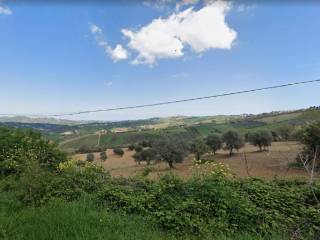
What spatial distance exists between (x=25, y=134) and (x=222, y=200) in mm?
9434

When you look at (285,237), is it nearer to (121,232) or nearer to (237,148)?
(121,232)

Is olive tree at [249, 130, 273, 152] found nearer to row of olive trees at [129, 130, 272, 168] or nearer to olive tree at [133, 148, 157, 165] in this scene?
row of olive trees at [129, 130, 272, 168]

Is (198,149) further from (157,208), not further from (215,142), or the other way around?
(157,208)

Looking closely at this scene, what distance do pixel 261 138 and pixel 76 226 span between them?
106 feet

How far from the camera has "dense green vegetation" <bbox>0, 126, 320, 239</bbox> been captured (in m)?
4.66

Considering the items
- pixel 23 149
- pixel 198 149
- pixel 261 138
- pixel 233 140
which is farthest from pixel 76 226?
pixel 233 140

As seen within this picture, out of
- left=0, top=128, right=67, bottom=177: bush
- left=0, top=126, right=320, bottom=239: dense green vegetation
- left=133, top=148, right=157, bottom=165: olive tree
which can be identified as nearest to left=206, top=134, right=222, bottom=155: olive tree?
left=133, top=148, right=157, bottom=165: olive tree

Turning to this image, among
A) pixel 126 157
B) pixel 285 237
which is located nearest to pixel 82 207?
pixel 285 237

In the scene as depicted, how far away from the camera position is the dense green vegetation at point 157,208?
4.66 metres

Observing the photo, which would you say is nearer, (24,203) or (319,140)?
(24,203)

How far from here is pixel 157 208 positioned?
18.3ft

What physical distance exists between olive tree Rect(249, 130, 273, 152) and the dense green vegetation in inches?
1123

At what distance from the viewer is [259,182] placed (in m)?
6.80

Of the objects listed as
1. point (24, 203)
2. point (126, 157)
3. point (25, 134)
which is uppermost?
point (25, 134)
